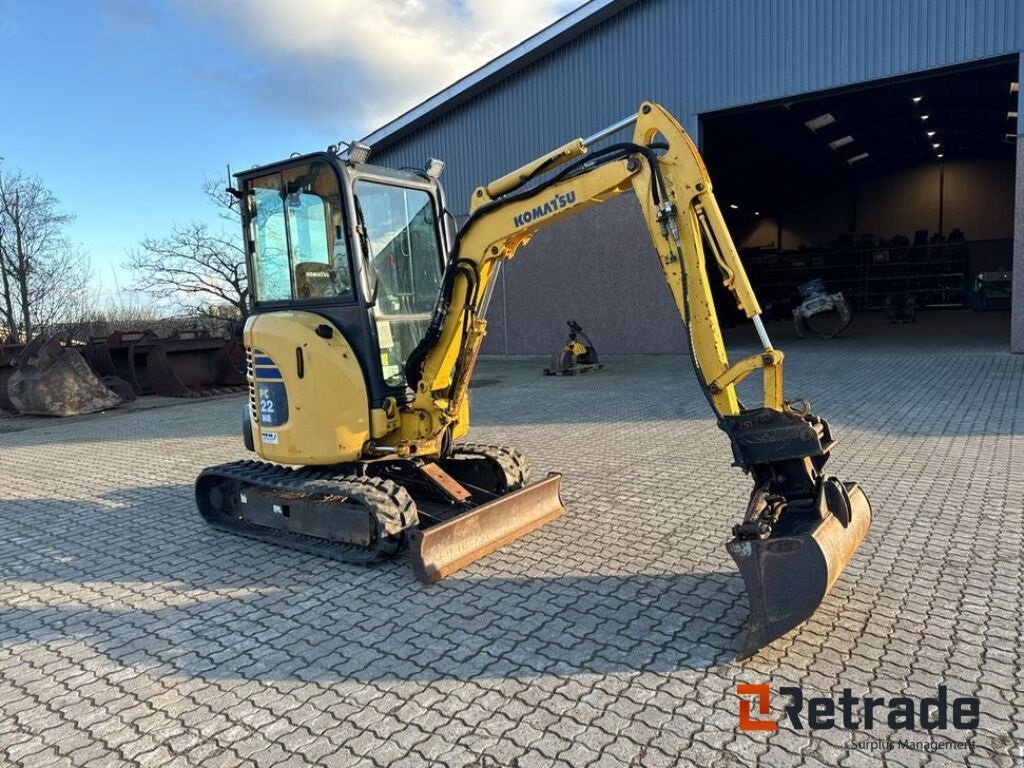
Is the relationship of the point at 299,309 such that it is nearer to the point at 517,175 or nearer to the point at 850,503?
the point at 517,175

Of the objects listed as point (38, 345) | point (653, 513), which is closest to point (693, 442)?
point (653, 513)

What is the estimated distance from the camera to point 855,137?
27.6 m

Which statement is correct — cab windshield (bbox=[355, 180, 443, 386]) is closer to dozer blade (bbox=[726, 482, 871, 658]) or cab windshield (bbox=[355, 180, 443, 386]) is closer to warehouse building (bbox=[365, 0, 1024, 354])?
dozer blade (bbox=[726, 482, 871, 658])

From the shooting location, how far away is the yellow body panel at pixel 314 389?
5035 millimetres

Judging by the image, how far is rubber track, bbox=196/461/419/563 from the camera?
15.5ft

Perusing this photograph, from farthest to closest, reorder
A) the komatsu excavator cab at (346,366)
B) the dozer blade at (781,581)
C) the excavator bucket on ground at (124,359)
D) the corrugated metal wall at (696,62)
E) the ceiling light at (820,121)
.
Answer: the ceiling light at (820,121), the excavator bucket on ground at (124,359), the corrugated metal wall at (696,62), the komatsu excavator cab at (346,366), the dozer blade at (781,581)

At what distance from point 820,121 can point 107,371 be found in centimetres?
2198

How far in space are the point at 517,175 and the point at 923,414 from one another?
7.34 m

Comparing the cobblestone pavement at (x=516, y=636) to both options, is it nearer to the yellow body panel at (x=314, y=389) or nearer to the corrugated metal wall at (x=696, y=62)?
the yellow body panel at (x=314, y=389)

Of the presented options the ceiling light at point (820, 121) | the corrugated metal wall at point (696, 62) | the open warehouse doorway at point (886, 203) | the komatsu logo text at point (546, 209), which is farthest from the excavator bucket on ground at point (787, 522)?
the ceiling light at point (820, 121)

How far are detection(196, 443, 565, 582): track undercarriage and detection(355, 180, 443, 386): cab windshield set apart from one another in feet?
2.75

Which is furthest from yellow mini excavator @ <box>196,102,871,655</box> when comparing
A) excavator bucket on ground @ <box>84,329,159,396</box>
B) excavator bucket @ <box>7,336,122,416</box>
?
excavator bucket on ground @ <box>84,329,159,396</box>

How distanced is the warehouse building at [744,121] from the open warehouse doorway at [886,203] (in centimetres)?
13

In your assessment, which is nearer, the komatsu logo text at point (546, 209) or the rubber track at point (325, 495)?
the komatsu logo text at point (546, 209)
